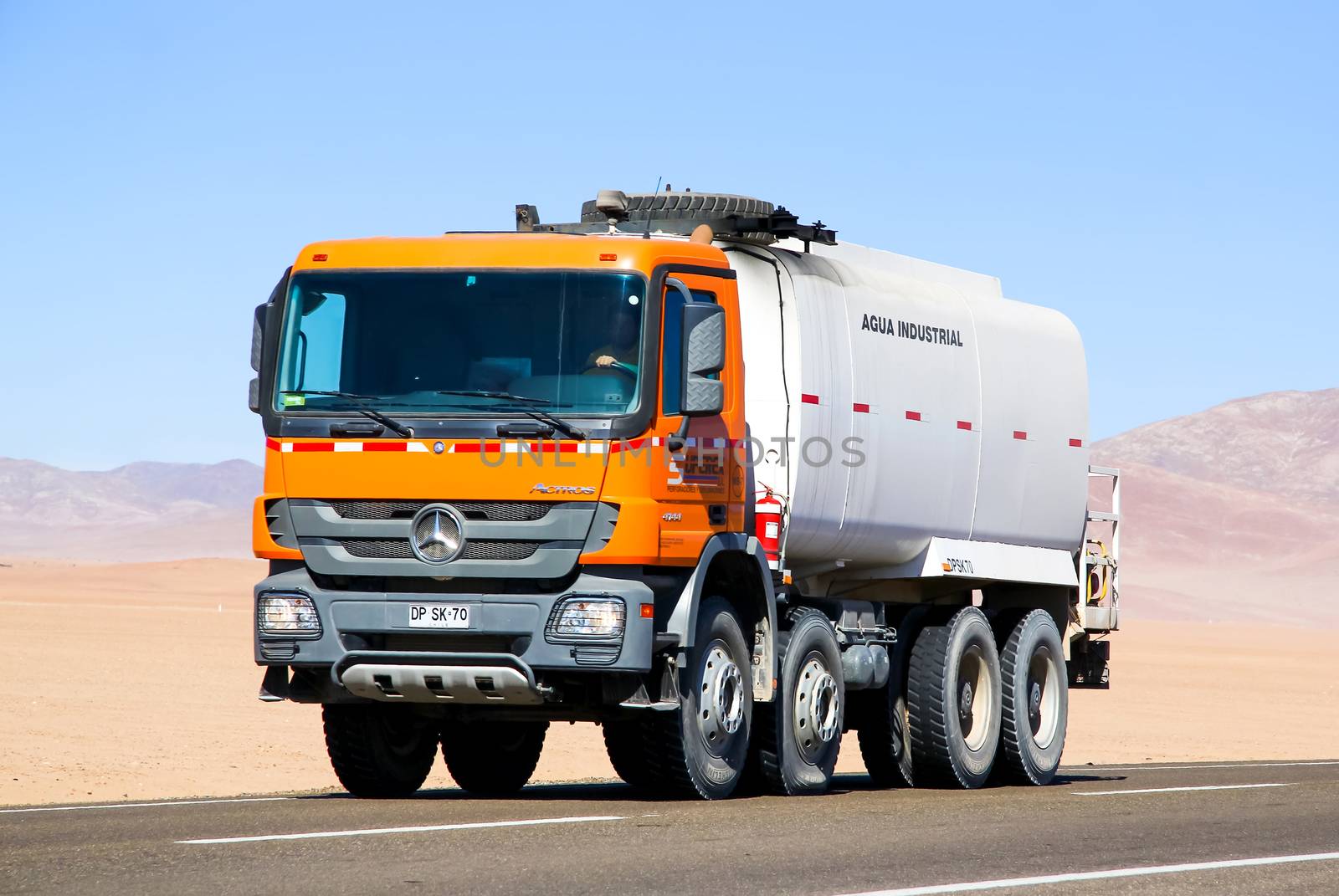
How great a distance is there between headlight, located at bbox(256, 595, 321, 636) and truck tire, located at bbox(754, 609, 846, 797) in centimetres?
339

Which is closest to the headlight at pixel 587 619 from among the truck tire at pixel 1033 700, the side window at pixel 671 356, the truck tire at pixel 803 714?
the side window at pixel 671 356

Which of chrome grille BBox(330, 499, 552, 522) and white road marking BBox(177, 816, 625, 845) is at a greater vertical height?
chrome grille BBox(330, 499, 552, 522)

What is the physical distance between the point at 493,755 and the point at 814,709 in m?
2.79

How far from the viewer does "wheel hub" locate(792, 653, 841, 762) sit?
599 inches

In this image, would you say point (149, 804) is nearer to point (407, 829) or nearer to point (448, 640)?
point (448, 640)

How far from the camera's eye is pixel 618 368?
1303cm

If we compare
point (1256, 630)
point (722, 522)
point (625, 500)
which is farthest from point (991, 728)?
point (1256, 630)

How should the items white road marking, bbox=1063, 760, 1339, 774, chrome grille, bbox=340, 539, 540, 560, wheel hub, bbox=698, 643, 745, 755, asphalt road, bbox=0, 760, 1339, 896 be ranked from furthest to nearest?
1. white road marking, bbox=1063, 760, 1339, 774
2. wheel hub, bbox=698, 643, 745, 755
3. chrome grille, bbox=340, 539, 540, 560
4. asphalt road, bbox=0, 760, 1339, 896

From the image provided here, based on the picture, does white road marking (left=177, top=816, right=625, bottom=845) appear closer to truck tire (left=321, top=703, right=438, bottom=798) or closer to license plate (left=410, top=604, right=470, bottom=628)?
license plate (left=410, top=604, right=470, bottom=628)

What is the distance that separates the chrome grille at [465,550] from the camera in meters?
12.9

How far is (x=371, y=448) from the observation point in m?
13.0

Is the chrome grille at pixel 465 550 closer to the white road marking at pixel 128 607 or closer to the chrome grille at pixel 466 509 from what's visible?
the chrome grille at pixel 466 509

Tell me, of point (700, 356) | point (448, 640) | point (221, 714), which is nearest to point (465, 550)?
point (448, 640)

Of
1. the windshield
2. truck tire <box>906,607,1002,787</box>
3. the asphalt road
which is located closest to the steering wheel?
the windshield
